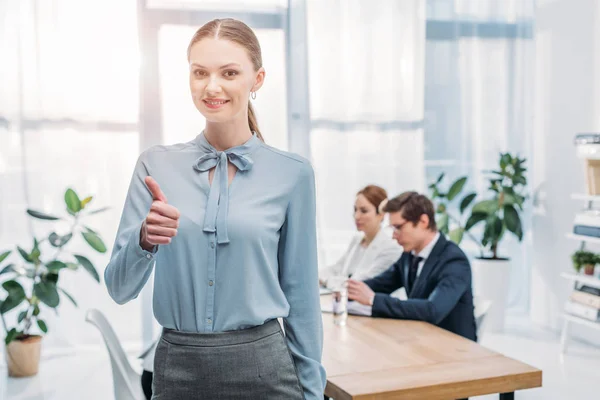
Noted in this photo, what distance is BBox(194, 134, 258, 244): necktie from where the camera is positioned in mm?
1231

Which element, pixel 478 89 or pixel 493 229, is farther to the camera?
pixel 478 89

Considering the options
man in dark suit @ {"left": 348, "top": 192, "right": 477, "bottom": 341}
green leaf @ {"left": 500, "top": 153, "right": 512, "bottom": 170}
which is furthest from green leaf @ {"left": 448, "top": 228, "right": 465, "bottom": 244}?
man in dark suit @ {"left": 348, "top": 192, "right": 477, "bottom": 341}

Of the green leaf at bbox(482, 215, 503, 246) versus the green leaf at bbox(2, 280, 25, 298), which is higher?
the green leaf at bbox(482, 215, 503, 246)

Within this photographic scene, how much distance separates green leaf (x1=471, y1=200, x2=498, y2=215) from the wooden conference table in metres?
2.62

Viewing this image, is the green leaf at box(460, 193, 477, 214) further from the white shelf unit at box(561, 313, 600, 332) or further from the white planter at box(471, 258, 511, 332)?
the white shelf unit at box(561, 313, 600, 332)

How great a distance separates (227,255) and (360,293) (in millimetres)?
1602

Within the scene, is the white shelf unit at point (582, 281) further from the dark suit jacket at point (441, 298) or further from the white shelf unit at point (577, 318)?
the dark suit jacket at point (441, 298)

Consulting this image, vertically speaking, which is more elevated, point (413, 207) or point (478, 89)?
point (478, 89)


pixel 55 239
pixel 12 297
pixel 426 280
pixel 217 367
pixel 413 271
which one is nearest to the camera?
pixel 217 367

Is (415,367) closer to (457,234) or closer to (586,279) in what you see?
(586,279)

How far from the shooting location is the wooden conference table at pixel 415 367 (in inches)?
74.0

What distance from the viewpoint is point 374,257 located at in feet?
11.8

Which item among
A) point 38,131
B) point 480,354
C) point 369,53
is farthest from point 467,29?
point 480,354

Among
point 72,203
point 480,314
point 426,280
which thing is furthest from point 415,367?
point 72,203
